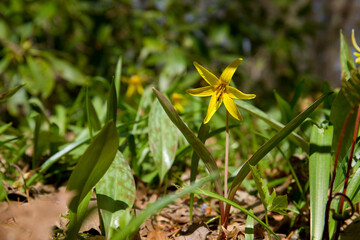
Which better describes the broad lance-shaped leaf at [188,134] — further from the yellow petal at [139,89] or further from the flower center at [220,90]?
the yellow petal at [139,89]

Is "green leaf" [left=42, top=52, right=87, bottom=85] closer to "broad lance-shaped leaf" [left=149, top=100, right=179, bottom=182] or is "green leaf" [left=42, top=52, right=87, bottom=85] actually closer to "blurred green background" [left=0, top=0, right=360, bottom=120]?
"blurred green background" [left=0, top=0, right=360, bottom=120]

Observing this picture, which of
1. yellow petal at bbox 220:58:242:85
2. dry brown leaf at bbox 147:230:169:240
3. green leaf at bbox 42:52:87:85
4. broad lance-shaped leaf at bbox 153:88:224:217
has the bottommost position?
Answer: dry brown leaf at bbox 147:230:169:240

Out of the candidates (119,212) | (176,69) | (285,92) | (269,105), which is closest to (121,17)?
(176,69)

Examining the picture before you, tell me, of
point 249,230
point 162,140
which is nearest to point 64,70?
point 162,140

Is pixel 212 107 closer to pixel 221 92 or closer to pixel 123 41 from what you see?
pixel 221 92

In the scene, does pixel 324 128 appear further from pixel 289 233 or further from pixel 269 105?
pixel 269 105

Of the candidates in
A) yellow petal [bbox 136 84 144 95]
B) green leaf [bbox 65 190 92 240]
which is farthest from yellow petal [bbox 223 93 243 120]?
yellow petal [bbox 136 84 144 95]
